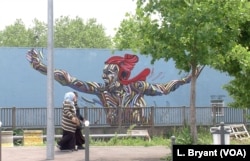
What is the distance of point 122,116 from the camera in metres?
28.1

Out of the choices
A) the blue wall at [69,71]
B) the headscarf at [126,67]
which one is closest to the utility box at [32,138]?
the blue wall at [69,71]

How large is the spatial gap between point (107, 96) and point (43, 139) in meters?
7.78

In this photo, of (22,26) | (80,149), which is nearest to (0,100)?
(80,149)

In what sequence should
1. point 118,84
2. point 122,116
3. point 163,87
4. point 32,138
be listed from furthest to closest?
point 163,87, point 118,84, point 122,116, point 32,138

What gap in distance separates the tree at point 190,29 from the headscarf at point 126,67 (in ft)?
51.0

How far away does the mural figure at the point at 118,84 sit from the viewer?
98.7 feet

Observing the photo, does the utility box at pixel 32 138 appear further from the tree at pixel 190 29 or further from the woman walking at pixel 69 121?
the tree at pixel 190 29

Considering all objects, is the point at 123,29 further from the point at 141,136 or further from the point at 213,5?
the point at 141,136

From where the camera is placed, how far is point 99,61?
30.7 m

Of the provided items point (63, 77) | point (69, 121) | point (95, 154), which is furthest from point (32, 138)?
point (63, 77)

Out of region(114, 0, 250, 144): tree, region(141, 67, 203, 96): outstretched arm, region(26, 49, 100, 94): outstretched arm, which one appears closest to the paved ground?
region(114, 0, 250, 144): tree

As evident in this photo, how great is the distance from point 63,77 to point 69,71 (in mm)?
443

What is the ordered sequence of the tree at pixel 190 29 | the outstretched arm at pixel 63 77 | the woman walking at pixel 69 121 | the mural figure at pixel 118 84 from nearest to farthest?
1. the tree at pixel 190 29
2. the woman walking at pixel 69 121
3. the outstretched arm at pixel 63 77
4. the mural figure at pixel 118 84

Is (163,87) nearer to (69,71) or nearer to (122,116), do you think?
(122,116)
